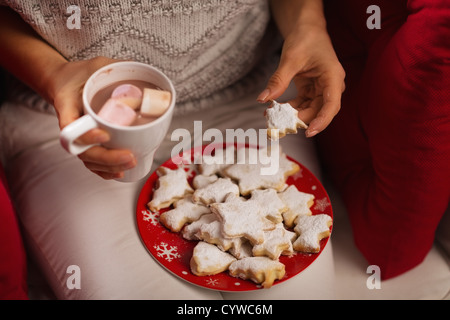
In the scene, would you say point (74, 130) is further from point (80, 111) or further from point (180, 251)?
point (180, 251)

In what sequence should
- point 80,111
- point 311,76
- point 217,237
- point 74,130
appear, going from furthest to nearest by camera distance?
point 311,76
point 217,237
point 80,111
point 74,130

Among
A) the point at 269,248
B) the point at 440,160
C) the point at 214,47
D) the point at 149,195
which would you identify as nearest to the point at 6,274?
the point at 149,195

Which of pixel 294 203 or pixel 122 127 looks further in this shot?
pixel 294 203

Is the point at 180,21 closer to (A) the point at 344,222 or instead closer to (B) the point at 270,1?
(B) the point at 270,1

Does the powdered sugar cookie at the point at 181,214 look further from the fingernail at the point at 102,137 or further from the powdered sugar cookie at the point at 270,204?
the fingernail at the point at 102,137

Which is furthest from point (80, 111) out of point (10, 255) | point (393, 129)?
point (393, 129)

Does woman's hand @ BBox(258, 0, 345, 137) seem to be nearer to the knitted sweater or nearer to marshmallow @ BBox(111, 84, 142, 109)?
the knitted sweater
